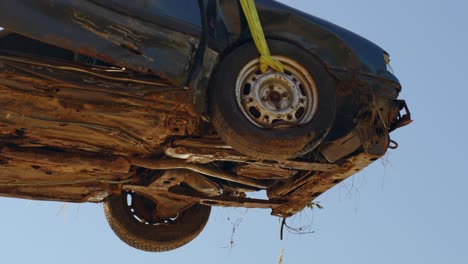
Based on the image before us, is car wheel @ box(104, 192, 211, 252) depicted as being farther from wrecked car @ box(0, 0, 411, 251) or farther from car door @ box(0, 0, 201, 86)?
car door @ box(0, 0, 201, 86)

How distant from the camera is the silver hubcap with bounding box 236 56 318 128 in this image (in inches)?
326

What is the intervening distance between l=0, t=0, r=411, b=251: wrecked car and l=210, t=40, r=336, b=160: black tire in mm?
10

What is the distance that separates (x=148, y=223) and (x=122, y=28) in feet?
9.77

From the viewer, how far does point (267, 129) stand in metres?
8.29

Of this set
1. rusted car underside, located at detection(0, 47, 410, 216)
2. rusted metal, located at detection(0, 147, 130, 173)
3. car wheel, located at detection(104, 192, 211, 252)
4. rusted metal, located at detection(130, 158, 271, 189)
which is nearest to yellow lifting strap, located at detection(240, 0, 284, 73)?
rusted car underside, located at detection(0, 47, 410, 216)

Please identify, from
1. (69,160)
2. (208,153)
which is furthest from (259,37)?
(69,160)

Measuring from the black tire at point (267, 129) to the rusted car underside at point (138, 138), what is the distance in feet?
0.44

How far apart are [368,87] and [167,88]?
1717 mm

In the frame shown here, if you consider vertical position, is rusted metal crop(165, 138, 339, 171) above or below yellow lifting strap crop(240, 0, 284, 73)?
below

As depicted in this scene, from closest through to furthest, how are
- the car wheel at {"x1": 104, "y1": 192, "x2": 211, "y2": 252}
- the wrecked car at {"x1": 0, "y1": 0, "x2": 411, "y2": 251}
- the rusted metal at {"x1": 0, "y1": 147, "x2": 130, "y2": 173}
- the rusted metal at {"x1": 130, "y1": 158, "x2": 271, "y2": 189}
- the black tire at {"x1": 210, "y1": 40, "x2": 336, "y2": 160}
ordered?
1. the wrecked car at {"x1": 0, "y1": 0, "x2": 411, "y2": 251}
2. the black tire at {"x1": 210, "y1": 40, "x2": 336, "y2": 160}
3. the rusted metal at {"x1": 0, "y1": 147, "x2": 130, "y2": 173}
4. the rusted metal at {"x1": 130, "y1": 158, "x2": 271, "y2": 189}
5. the car wheel at {"x1": 104, "y1": 192, "x2": 211, "y2": 252}

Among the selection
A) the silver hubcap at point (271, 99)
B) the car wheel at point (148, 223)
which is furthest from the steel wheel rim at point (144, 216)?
the silver hubcap at point (271, 99)

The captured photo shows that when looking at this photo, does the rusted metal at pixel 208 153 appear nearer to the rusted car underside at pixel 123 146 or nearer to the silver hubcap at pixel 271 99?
the rusted car underside at pixel 123 146

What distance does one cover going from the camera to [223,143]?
8516 millimetres

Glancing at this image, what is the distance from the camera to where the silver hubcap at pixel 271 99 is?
27.1ft
